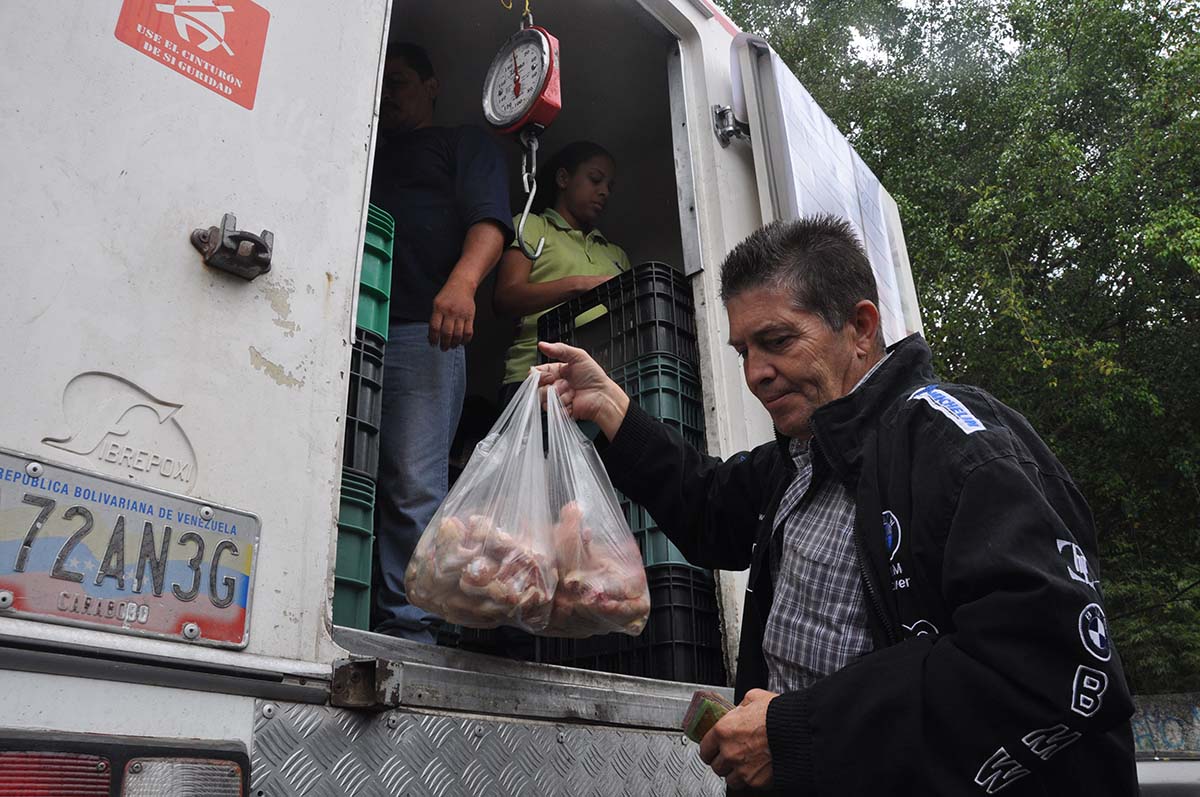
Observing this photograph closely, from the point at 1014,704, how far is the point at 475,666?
1.04 metres

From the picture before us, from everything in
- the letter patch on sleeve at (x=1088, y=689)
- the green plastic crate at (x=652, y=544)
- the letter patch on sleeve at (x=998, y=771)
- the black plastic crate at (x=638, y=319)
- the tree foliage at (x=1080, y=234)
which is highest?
the tree foliage at (x=1080, y=234)

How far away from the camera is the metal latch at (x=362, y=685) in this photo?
1536mm

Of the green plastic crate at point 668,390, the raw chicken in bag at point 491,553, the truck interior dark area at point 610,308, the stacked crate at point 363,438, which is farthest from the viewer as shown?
the green plastic crate at point 668,390

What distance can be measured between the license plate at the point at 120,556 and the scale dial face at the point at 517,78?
173cm

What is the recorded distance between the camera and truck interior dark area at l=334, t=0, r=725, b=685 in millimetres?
2373

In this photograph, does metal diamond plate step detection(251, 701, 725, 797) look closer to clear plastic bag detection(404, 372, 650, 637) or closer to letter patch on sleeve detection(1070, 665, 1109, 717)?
clear plastic bag detection(404, 372, 650, 637)

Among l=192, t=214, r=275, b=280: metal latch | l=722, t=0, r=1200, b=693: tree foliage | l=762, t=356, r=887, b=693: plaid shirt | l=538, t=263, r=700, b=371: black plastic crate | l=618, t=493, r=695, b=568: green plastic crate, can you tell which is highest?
l=722, t=0, r=1200, b=693: tree foliage

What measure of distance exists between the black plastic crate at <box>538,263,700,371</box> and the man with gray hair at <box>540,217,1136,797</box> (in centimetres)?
77

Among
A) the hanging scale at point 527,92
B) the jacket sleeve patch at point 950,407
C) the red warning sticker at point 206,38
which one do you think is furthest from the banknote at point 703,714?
the hanging scale at point 527,92

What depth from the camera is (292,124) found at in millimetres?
1753

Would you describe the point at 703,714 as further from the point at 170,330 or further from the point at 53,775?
the point at 170,330

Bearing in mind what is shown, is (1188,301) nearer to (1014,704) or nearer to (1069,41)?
(1069,41)

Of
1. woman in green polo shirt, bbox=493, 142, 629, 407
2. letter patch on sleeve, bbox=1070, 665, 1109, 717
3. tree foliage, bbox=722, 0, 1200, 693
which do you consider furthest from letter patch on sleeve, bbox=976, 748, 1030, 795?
tree foliage, bbox=722, 0, 1200, 693

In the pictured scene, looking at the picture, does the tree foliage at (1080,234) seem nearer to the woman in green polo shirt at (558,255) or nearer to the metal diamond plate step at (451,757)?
the woman in green polo shirt at (558,255)
